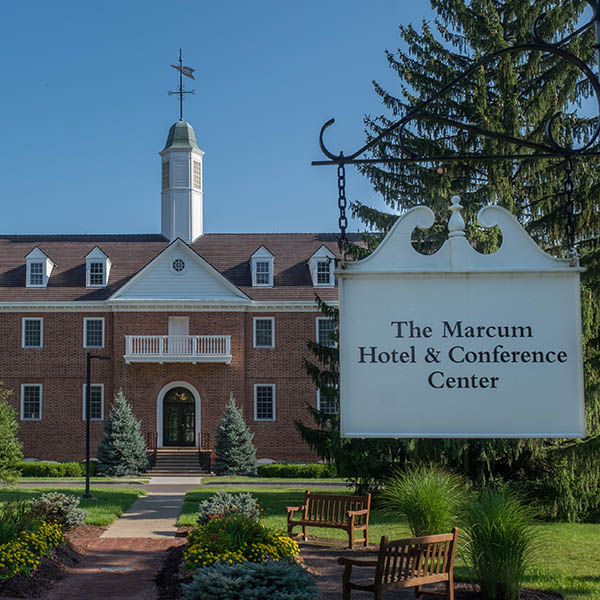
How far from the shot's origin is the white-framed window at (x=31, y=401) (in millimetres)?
35312

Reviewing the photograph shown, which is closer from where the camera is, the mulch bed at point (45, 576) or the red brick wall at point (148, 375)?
the mulch bed at point (45, 576)

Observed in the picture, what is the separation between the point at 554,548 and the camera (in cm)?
1235

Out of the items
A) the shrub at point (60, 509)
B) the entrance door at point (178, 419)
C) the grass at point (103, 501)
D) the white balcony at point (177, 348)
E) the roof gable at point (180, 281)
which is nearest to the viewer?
the shrub at point (60, 509)

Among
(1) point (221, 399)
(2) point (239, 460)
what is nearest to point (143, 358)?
(1) point (221, 399)

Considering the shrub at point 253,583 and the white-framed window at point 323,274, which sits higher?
the white-framed window at point 323,274

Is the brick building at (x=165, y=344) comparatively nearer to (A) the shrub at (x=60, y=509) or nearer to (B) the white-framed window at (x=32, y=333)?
(B) the white-framed window at (x=32, y=333)

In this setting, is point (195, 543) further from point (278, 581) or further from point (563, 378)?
point (563, 378)

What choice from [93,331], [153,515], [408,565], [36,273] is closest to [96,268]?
[36,273]

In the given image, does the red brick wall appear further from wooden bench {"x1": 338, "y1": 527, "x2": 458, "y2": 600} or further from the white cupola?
wooden bench {"x1": 338, "y1": 527, "x2": 458, "y2": 600}

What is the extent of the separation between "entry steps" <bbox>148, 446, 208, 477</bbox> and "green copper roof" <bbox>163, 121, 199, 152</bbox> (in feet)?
49.8

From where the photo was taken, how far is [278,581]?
7031 mm

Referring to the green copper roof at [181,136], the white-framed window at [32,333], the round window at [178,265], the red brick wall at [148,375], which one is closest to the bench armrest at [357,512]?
the red brick wall at [148,375]

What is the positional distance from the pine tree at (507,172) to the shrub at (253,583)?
28.5ft

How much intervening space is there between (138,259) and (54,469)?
1068cm
